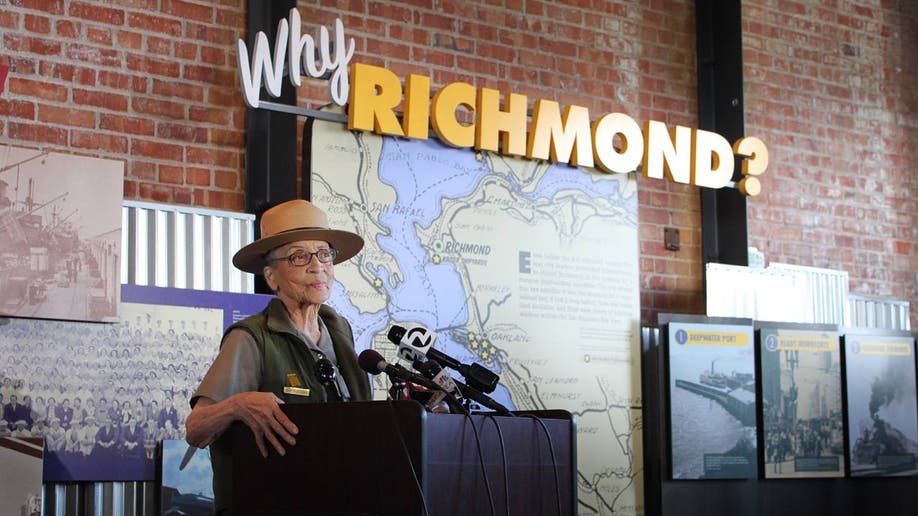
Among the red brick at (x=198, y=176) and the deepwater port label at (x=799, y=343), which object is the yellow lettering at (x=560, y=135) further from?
the red brick at (x=198, y=176)

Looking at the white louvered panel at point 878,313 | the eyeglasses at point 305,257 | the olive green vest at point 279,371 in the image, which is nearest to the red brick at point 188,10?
the eyeglasses at point 305,257

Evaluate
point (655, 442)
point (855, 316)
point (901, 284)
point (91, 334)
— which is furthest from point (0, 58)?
point (901, 284)

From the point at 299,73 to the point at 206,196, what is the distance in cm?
64

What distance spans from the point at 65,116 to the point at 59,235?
57 centimetres

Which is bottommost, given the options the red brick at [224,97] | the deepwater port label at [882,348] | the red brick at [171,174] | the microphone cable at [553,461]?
the microphone cable at [553,461]

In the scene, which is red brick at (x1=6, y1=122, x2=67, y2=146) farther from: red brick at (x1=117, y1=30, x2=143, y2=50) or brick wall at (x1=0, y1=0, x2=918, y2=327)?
red brick at (x1=117, y1=30, x2=143, y2=50)

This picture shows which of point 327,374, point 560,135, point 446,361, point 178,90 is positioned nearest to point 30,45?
point 178,90

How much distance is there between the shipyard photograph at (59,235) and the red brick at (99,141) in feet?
0.80

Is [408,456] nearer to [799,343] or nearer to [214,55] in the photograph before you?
[214,55]

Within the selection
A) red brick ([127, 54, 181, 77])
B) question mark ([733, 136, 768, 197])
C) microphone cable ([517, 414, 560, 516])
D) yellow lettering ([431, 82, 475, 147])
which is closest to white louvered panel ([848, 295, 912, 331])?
question mark ([733, 136, 768, 197])

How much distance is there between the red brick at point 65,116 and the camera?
480cm

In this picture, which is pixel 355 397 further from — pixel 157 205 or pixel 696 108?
pixel 696 108

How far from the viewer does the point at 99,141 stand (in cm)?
490

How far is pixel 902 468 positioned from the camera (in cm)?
646
